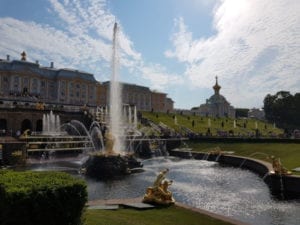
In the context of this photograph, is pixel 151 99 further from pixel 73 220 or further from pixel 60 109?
pixel 73 220

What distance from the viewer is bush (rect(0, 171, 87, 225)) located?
8000mm

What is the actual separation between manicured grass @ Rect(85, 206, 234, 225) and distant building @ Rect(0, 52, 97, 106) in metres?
78.3

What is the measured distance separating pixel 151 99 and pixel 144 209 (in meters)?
128

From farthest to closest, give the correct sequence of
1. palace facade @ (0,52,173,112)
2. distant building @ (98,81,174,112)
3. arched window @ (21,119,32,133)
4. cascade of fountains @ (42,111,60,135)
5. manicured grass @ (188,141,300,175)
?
distant building @ (98,81,174,112) → palace facade @ (0,52,173,112) → arched window @ (21,119,32,133) → cascade of fountains @ (42,111,60,135) → manicured grass @ (188,141,300,175)

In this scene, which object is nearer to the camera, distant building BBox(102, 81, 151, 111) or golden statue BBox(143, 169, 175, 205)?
golden statue BBox(143, 169, 175, 205)

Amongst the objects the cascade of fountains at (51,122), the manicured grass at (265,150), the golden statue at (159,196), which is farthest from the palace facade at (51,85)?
the golden statue at (159,196)

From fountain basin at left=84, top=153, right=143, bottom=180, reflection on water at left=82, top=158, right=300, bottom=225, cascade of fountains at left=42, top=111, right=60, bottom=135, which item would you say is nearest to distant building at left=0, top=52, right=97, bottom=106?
→ cascade of fountains at left=42, top=111, right=60, bottom=135

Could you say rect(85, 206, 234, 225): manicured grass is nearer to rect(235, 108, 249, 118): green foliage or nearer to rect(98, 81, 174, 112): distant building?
rect(98, 81, 174, 112): distant building

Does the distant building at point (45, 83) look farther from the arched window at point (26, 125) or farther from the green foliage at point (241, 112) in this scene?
the green foliage at point (241, 112)

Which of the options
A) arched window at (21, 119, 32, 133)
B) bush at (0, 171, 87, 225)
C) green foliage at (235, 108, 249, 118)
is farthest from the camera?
green foliage at (235, 108, 249, 118)

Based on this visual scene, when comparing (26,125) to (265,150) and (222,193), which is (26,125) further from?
(222,193)

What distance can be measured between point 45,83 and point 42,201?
102 meters

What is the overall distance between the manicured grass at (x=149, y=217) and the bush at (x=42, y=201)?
2246 mm

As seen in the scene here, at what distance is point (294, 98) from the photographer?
109 meters
